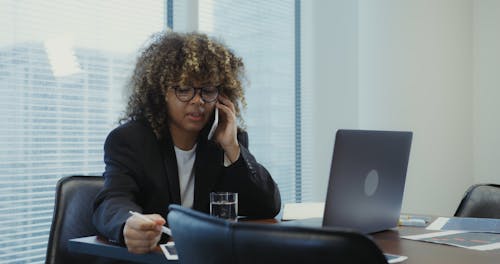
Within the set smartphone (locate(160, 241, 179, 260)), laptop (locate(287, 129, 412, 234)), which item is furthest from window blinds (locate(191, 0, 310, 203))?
smartphone (locate(160, 241, 179, 260))

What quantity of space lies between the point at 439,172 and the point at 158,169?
2562mm

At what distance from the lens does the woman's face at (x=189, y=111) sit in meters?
2.04

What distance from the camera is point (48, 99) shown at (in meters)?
2.42

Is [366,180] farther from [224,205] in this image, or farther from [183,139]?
[183,139]

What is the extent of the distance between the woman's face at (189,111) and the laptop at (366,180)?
0.72 meters

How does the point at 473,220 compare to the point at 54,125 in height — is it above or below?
below

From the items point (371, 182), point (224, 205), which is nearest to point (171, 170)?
point (224, 205)

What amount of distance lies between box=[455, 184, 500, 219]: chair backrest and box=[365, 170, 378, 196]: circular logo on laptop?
84 cm

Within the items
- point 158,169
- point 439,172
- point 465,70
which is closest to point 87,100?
point 158,169

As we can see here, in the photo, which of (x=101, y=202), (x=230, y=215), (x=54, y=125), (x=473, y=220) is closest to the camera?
(x=230, y=215)

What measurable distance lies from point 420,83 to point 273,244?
3261 millimetres

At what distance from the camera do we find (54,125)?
2443 millimetres

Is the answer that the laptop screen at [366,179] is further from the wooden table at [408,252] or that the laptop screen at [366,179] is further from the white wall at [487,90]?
the white wall at [487,90]

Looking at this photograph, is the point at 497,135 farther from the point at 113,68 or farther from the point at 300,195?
the point at 113,68
